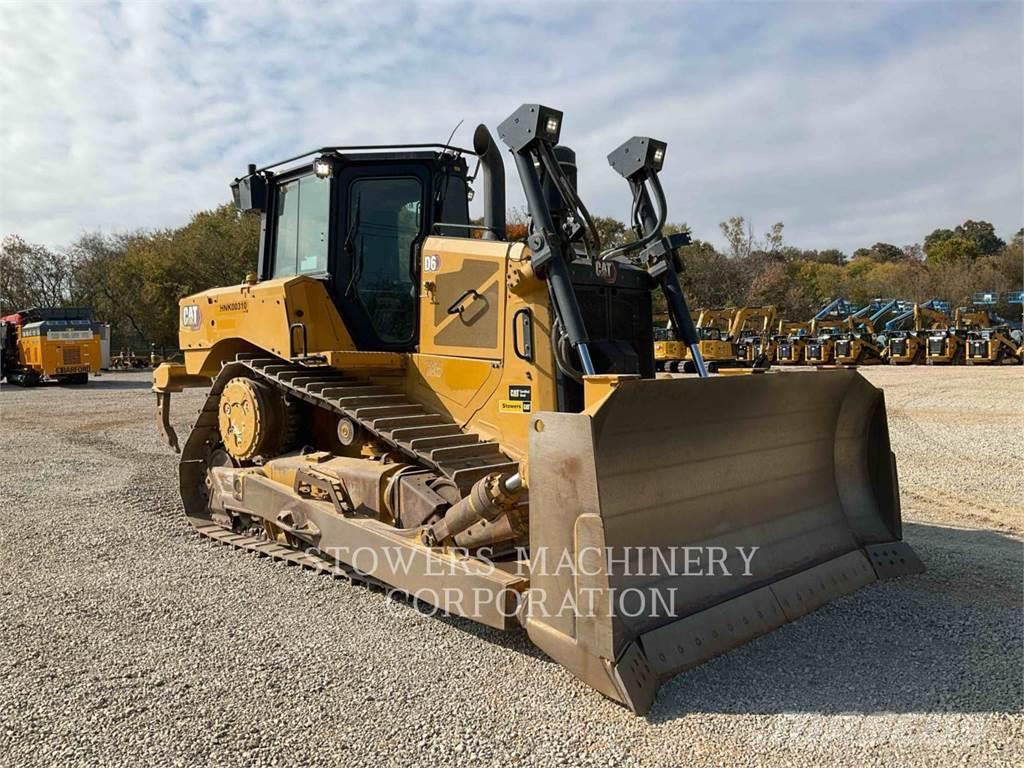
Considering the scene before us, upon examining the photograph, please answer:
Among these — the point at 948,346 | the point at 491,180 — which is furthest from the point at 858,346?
the point at 491,180

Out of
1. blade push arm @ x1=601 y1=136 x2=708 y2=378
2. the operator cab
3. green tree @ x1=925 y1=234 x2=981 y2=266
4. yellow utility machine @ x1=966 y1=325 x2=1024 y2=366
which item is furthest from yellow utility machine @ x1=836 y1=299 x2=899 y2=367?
the operator cab

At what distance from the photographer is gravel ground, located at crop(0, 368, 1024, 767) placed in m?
2.84

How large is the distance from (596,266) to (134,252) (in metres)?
41.7

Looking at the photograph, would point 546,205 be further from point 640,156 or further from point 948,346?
point 948,346

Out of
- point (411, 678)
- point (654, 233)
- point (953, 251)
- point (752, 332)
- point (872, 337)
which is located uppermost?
point (953, 251)

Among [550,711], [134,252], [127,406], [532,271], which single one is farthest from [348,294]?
[134,252]

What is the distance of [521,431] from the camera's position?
14.6 ft

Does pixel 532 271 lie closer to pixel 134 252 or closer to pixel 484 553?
pixel 484 553

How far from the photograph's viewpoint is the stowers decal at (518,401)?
4402mm

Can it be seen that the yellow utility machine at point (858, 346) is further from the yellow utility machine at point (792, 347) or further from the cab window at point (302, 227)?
the cab window at point (302, 227)

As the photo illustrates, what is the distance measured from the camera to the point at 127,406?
1727 centimetres

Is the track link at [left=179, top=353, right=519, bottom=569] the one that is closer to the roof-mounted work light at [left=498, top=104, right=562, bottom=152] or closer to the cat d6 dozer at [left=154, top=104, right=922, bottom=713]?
the cat d6 dozer at [left=154, top=104, right=922, bottom=713]

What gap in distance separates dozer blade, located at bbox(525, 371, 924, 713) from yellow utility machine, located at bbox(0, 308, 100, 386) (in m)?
25.6

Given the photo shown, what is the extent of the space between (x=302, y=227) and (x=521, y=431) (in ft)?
8.50
